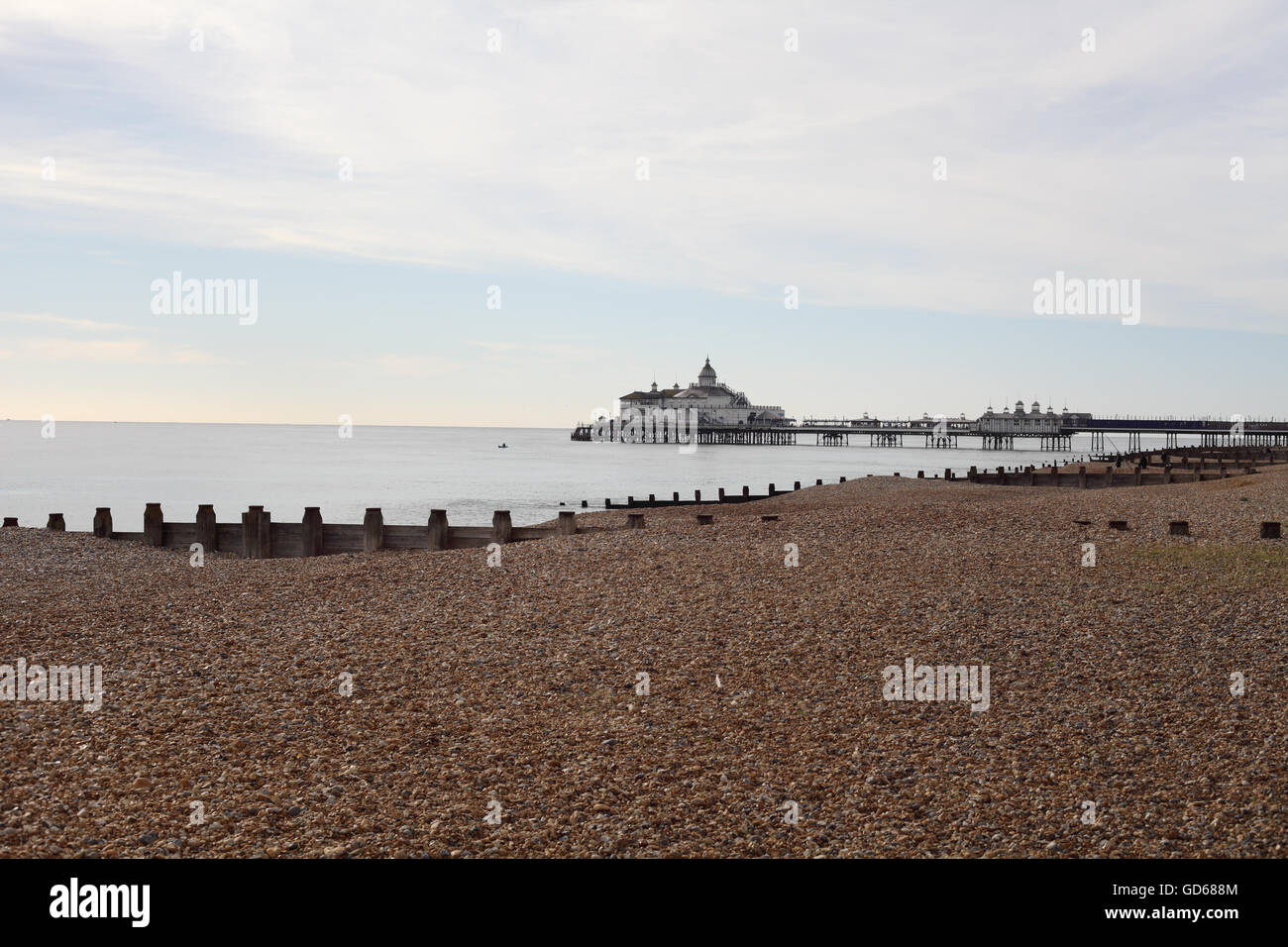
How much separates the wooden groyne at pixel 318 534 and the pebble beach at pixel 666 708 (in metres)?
2.45

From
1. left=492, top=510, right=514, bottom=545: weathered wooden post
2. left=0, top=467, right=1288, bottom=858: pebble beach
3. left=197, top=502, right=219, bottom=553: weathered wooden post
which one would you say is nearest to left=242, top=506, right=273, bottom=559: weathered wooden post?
left=197, top=502, right=219, bottom=553: weathered wooden post

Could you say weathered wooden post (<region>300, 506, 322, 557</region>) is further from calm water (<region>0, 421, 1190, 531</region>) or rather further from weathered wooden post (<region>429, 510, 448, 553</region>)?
calm water (<region>0, 421, 1190, 531</region>)

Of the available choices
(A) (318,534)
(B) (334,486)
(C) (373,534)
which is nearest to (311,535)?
(A) (318,534)

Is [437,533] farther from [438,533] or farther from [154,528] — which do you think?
[154,528]

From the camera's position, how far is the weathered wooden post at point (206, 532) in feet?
63.9

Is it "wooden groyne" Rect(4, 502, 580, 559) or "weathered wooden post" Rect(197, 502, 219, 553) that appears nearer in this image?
"wooden groyne" Rect(4, 502, 580, 559)

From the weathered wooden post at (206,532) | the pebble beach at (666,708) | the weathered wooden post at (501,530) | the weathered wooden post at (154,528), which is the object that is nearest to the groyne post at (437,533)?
the weathered wooden post at (501,530)

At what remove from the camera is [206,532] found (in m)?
19.5

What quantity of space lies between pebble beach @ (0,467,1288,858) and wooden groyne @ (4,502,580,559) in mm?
2454

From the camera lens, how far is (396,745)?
794 cm

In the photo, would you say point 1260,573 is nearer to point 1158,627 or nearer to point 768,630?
point 1158,627

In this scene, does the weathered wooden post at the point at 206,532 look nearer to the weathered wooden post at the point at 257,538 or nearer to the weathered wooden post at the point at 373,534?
the weathered wooden post at the point at 257,538

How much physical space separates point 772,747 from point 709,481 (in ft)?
228

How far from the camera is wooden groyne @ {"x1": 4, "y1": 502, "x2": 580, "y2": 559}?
1805 cm
